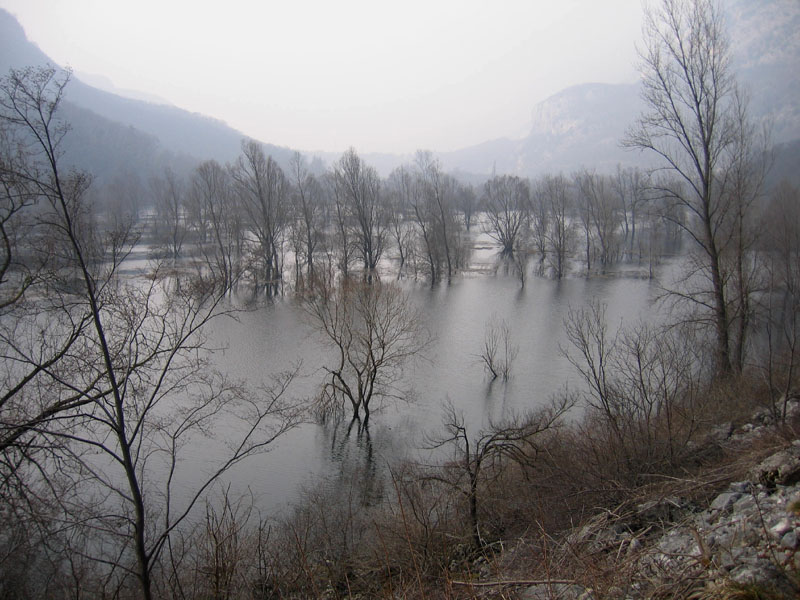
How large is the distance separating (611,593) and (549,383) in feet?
36.7

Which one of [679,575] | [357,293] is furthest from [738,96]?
[679,575]

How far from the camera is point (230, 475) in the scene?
31.9ft

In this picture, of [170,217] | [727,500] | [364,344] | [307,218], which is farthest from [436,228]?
[727,500]

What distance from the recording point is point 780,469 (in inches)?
189

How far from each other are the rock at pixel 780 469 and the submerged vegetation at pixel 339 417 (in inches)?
15.1

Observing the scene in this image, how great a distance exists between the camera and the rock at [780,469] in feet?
15.3

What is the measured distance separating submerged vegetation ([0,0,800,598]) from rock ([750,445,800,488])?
1.26ft

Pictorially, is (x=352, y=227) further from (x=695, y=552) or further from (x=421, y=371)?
(x=695, y=552)

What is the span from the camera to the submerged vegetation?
5.44 m

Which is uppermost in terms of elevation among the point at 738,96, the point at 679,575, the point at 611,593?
the point at 738,96

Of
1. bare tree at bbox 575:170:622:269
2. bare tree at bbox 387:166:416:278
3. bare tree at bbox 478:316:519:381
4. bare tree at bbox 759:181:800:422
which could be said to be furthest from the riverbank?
bare tree at bbox 575:170:622:269

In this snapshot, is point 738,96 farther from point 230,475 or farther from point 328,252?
point 328,252

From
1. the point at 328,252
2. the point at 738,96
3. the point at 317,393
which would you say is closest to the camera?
the point at 738,96

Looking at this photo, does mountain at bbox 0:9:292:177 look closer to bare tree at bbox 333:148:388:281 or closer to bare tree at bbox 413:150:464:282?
bare tree at bbox 333:148:388:281
